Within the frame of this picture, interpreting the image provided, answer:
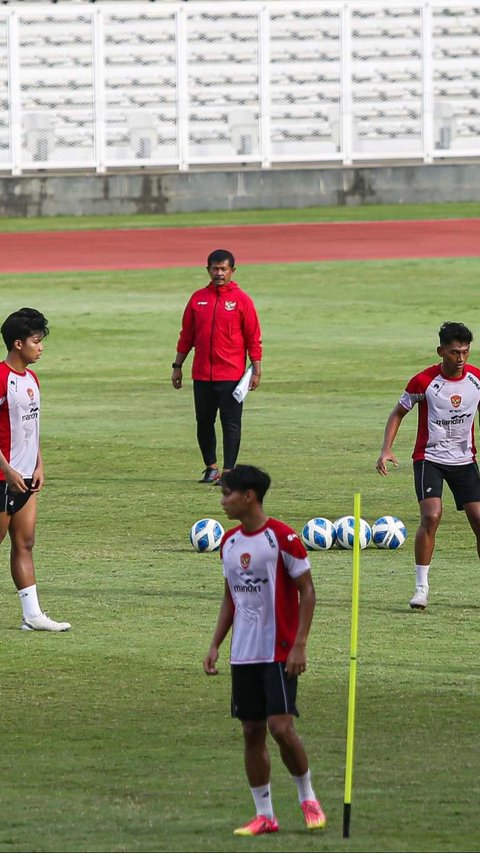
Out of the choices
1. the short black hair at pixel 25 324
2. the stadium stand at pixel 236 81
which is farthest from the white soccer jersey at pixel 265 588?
the stadium stand at pixel 236 81

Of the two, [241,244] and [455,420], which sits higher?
[241,244]

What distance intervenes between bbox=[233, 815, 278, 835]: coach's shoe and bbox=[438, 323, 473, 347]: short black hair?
185 inches

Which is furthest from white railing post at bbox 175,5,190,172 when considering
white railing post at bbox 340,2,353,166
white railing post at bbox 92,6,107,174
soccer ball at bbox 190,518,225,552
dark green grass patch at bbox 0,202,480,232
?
soccer ball at bbox 190,518,225,552

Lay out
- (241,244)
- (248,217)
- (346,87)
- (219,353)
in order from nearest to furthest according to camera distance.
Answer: (219,353)
(241,244)
(248,217)
(346,87)

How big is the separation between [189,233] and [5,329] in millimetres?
27087

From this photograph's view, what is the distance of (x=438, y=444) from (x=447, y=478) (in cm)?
24

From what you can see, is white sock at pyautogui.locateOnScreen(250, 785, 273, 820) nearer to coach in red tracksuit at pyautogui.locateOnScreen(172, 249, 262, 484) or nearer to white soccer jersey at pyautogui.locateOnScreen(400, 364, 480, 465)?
white soccer jersey at pyautogui.locateOnScreen(400, 364, 480, 465)

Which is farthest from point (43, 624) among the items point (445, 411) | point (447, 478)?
point (445, 411)

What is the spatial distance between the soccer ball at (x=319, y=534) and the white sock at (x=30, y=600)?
3.04 meters

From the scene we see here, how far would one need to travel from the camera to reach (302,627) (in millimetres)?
7191

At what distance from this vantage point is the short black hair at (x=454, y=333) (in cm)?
1125

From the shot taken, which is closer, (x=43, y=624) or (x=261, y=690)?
(x=261, y=690)

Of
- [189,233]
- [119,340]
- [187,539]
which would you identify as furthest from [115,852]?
[189,233]

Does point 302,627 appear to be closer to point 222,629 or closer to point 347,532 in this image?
point 222,629
